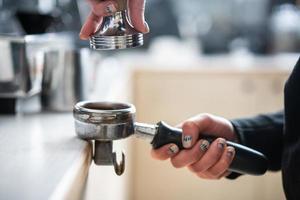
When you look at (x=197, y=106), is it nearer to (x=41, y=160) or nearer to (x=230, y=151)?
(x=230, y=151)

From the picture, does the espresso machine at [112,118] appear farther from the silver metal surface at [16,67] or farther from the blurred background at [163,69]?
the silver metal surface at [16,67]

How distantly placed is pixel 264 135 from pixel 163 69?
80cm

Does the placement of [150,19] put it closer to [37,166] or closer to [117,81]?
[117,81]

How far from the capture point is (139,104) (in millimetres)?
1680

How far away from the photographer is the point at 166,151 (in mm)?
703

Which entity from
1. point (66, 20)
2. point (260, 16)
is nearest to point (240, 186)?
point (66, 20)

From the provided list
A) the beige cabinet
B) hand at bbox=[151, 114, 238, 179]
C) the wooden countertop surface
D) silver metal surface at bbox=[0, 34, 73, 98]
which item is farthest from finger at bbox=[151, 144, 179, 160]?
the beige cabinet

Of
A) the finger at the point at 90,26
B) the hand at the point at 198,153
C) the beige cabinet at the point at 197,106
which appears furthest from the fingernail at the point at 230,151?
the beige cabinet at the point at 197,106

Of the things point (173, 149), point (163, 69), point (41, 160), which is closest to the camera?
point (41, 160)

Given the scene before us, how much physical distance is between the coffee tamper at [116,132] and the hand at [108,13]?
0.31 ft

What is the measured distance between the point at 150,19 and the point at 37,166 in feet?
5.60

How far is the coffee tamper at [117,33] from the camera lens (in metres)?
0.61

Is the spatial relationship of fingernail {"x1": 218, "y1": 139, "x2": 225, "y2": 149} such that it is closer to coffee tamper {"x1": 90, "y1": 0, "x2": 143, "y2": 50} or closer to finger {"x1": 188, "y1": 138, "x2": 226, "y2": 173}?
finger {"x1": 188, "y1": 138, "x2": 226, "y2": 173}

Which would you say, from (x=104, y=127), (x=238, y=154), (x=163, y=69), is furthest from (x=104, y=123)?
(x=163, y=69)
